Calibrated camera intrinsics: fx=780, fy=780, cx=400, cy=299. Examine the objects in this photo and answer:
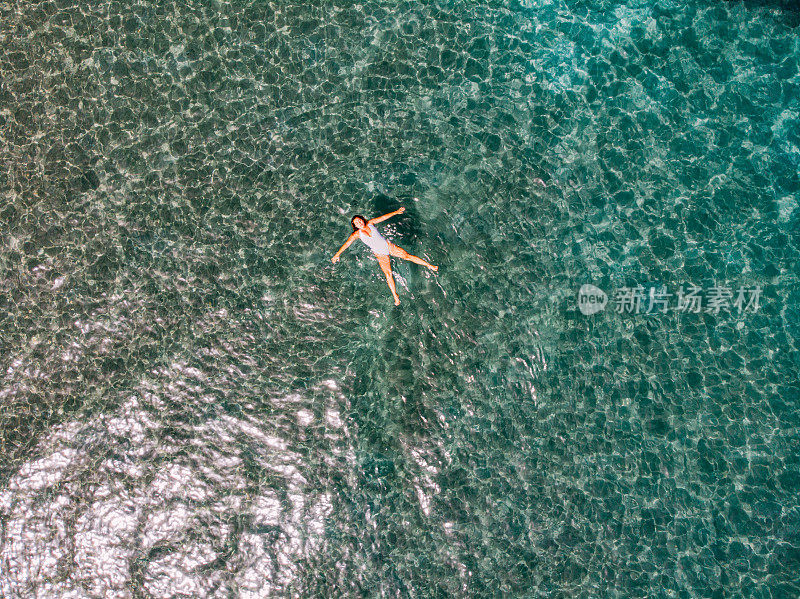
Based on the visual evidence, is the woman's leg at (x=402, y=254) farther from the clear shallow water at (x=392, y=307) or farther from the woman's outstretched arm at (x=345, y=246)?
the woman's outstretched arm at (x=345, y=246)

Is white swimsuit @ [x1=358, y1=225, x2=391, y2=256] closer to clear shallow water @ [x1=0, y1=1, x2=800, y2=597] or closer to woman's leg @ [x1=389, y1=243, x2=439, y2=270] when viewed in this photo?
woman's leg @ [x1=389, y1=243, x2=439, y2=270]

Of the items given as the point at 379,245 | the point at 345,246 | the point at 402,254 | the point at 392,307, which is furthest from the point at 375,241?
the point at 392,307

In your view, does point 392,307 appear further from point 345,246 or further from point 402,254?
point 345,246

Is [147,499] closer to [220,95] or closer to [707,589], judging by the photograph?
[220,95]

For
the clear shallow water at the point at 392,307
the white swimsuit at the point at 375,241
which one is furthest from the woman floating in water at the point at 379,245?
the clear shallow water at the point at 392,307

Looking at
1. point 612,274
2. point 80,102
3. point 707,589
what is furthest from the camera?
point 80,102

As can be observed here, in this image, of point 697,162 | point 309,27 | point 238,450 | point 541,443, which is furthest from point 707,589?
point 309,27

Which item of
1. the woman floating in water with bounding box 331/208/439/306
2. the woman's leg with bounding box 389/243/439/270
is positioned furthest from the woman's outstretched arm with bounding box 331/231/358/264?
the woman's leg with bounding box 389/243/439/270
